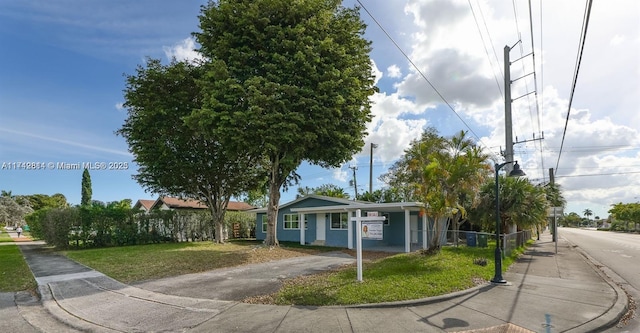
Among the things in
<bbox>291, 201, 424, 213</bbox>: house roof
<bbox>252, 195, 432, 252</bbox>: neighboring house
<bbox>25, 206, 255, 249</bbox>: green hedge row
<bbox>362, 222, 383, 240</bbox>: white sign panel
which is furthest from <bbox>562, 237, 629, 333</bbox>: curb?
<bbox>25, 206, 255, 249</bbox>: green hedge row

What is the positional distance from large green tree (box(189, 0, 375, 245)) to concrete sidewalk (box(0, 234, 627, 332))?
8191 millimetres

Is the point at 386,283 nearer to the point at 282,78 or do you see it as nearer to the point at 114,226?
the point at 282,78

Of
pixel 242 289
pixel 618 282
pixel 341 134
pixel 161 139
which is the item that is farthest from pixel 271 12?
pixel 618 282

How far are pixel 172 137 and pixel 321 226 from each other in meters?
11.2

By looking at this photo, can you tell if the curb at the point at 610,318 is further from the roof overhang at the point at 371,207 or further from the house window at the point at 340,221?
the house window at the point at 340,221

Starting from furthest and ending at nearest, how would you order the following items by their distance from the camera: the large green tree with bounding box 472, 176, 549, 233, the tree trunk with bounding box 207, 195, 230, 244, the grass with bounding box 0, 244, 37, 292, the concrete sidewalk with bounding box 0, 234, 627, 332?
the tree trunk with bounding box 207, 195, 230, 244 → the large green tree with bounding box 472, 176, 549, 233 → the grass with bounding box 0, 244, 37, 292 → the concrete sidewalk with bounding box 0, 234, 627, 332

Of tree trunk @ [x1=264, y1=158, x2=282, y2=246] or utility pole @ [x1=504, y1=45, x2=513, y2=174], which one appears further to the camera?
tree trunk @ [x1=264, y1=158, x2=282, y2=246]

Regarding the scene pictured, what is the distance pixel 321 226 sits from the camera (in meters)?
25.5

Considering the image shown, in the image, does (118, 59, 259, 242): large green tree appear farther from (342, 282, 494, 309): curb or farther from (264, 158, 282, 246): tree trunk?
(342, 282, 494, 309): curb

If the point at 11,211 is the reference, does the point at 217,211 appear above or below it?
above

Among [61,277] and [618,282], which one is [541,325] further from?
[61,277]

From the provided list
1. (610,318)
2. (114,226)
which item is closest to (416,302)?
(610,318)

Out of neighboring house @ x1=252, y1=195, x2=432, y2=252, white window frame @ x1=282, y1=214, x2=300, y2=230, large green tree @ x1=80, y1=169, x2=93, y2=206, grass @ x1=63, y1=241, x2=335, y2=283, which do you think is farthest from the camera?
large green tree @ x1=80, y1=169, x2=93, y2=206

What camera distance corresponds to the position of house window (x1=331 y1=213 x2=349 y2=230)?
23.7 meters
